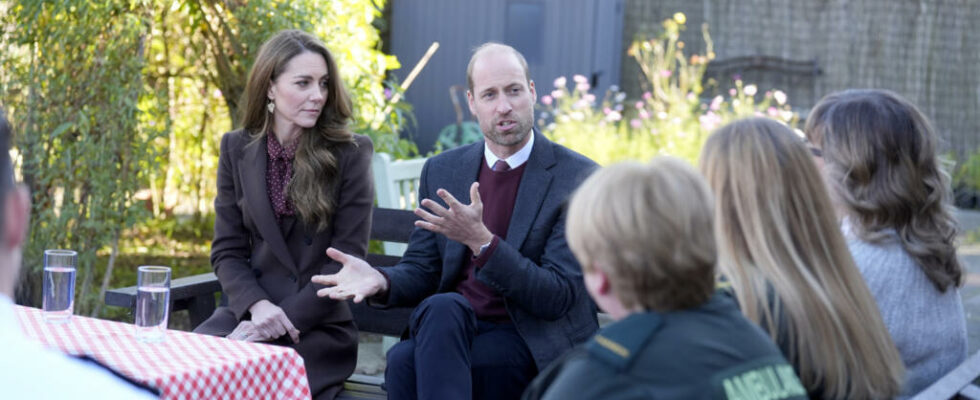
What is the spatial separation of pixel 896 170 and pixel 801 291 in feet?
2.23

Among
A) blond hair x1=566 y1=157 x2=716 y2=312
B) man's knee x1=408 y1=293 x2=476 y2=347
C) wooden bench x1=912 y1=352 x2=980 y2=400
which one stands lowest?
man's knee x1=408 y1=293 x2=476 y2=347

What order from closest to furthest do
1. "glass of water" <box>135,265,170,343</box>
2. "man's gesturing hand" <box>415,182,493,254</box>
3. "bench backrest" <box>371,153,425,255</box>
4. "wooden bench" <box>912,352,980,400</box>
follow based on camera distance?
"wooden bench" <box>912,352,980,400</box>, "glass of water" <box>135,265,170,343</box>, "man's gesturing hand" <box>415,182,493,254</box>, "bench backrest" <box>371,153,425,255</box>

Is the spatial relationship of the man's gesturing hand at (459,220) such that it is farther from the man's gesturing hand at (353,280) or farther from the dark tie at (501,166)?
the dark tie at (501,166)

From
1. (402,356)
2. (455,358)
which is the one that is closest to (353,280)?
(402,356)

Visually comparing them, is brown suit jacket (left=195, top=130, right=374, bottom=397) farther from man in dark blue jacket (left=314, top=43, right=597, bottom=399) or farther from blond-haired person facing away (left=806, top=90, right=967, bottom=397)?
blond-haired person facing away (left=806, top=90, right=967, bottom=397)

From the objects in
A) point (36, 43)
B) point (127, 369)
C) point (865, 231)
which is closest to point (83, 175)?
point (36, 43)

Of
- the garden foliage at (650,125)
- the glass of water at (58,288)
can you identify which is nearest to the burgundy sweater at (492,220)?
the glass of water at (58,288)

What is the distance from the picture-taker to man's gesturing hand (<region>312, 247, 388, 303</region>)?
290cm

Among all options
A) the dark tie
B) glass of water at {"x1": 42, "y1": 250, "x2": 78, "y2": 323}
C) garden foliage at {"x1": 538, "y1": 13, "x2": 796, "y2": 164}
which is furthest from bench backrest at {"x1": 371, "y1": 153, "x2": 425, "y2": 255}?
garden foliage at {"x1": 538, "y1": 13, "x2": 796, "y2": 164}

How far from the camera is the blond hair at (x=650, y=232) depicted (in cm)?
144

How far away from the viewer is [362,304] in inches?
145

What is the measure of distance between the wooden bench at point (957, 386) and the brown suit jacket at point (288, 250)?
172 centimetres

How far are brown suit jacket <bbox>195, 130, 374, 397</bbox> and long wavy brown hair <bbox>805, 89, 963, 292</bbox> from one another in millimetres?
1547

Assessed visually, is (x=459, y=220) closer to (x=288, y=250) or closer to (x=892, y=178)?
(x=288, y=250)
